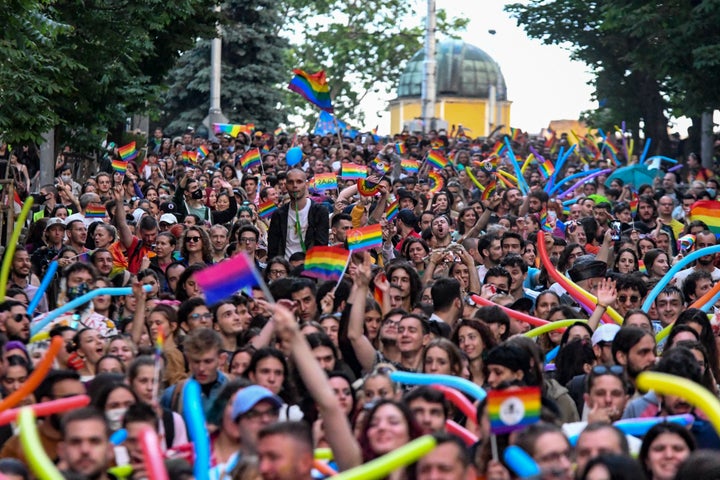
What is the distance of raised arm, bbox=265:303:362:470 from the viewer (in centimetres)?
759

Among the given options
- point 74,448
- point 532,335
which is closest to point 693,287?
point 532,335

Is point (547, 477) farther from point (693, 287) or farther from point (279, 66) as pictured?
point (279, 66)

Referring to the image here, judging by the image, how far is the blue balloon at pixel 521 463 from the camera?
22.9 ft

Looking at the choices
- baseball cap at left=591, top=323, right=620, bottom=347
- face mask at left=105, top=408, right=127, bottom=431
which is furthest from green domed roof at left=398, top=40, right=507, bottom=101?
face mask at left=105, top=408, right=127, bottom=431

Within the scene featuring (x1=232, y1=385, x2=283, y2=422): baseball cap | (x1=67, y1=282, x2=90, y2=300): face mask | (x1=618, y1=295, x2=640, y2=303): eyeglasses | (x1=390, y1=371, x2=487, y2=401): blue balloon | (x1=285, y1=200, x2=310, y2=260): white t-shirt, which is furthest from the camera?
(x1=285, y1=200, x2=310, y2=260): white t-shirt

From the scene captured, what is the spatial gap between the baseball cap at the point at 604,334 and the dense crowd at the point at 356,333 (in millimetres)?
19

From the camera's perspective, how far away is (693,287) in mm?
13477

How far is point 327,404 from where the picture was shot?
25.2 ft

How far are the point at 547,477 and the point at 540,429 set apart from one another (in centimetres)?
104

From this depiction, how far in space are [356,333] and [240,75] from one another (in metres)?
39.2

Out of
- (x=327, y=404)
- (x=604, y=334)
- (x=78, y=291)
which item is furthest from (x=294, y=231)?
(x=327, y=404)

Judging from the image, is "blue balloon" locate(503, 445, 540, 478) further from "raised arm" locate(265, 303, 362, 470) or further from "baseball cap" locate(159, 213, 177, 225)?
"baseball cap" locate(159, 213, 177, 225)

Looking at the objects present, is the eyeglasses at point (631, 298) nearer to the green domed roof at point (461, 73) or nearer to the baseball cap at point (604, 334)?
the baseball cap at point (604, 334)

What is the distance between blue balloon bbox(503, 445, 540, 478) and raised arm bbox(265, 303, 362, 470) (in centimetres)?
73
